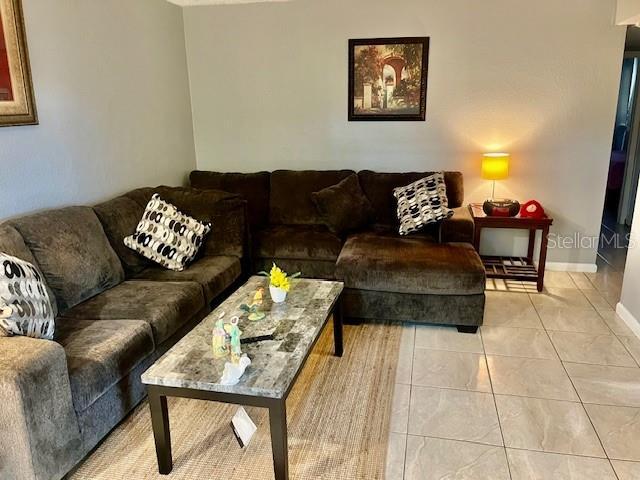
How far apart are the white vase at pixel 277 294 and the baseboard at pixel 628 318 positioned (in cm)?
223

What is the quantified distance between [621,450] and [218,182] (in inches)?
133

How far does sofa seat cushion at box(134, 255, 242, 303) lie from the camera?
2.92 metres

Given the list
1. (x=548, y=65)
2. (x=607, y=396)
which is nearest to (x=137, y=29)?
(x=548, y=65)

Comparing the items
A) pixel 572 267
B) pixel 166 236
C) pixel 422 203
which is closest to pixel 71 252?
pixel 166 236

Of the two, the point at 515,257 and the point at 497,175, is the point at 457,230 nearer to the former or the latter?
the point at 497,175

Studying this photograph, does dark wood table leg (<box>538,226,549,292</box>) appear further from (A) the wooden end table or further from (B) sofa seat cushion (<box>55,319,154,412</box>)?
(B) sofa seat cushion (<box>55,319,154,412</box>)

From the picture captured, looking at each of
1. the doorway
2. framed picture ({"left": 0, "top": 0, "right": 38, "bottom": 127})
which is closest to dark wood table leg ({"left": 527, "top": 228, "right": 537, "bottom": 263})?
the doorway

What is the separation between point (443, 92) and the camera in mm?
4039

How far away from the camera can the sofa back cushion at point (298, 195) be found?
405 cm

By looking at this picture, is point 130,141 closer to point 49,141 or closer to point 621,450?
point 49,141

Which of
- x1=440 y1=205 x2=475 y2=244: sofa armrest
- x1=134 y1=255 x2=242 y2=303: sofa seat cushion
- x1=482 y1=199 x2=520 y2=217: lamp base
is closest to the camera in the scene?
x1=134 y1=255 x2=242 y2=303: sofa seat cushion

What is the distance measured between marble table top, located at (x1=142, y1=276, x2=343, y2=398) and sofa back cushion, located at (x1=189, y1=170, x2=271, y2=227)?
1.62m

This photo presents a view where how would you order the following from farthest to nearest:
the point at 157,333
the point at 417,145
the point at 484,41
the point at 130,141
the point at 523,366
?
the point at 417,145 → the point at 484,41 → the point at 130,141 → the point at 523,366 → the point at 157,333

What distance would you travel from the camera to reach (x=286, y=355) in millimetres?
1910
